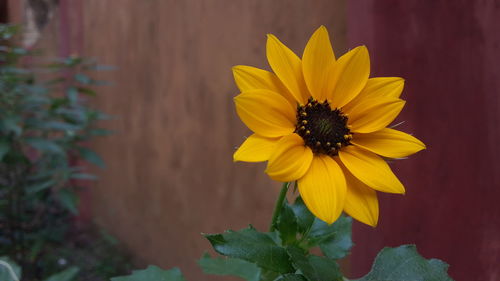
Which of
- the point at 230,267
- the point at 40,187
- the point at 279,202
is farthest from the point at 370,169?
the point at 40,187

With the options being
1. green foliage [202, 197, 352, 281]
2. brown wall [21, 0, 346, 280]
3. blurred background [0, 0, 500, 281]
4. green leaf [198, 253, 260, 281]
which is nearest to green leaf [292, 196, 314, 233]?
green foliage [202, 197, 352, 281]

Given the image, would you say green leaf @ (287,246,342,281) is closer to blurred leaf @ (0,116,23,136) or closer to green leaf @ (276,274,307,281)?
green leaf @ (276,274,307,281)

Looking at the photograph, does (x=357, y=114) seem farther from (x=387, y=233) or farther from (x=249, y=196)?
(x=249, y=196)

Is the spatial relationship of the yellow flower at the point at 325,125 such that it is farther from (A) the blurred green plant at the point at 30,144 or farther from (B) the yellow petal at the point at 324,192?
(A) the blurred green plant at the point at 30,144

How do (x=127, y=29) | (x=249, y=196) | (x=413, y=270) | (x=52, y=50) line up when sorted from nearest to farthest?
(x=413, y=270)
(x=249, y=196)
(x=127, y=29)
(x=52, y=50)

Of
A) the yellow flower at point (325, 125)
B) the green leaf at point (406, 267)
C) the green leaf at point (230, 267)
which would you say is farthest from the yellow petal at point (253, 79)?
the green leaf at point (230, 267)

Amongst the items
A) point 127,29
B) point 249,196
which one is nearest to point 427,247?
point 249,196
